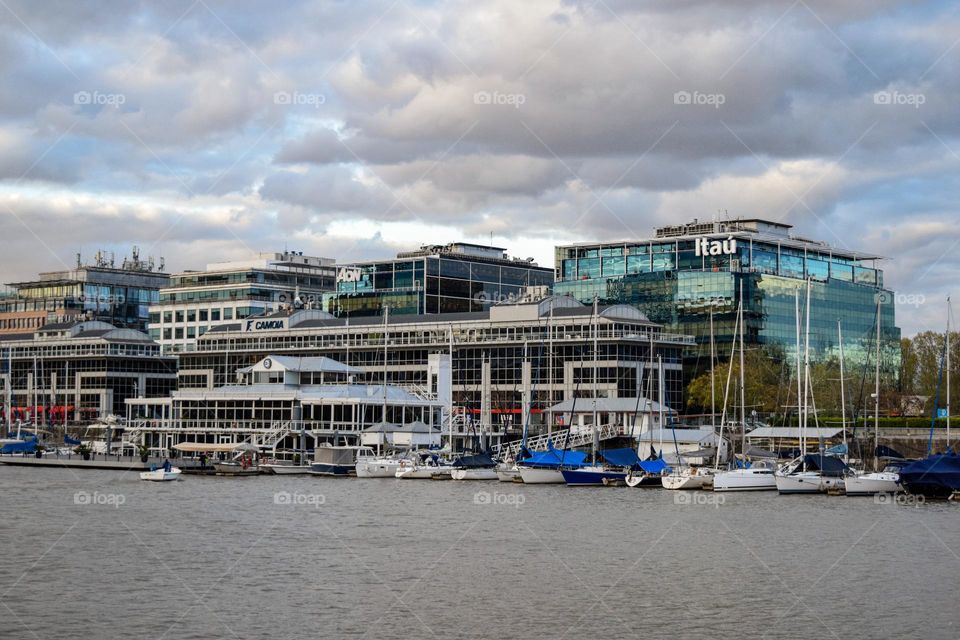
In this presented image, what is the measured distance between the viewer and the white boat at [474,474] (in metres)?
122

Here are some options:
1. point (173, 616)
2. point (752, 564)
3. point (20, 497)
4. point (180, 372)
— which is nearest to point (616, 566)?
point (752, 564)

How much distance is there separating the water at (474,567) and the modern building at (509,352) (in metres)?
58.5

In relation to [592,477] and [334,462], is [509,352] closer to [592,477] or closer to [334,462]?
[334,462]

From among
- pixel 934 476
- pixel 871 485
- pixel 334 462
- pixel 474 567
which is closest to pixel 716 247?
pixel 334 462

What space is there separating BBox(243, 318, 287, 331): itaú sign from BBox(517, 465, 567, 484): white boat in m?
75.4

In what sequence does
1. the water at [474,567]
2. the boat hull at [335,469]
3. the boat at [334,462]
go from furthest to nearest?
the boat at [334,462] → the boat hull at [335,469] → the water at [474,567]

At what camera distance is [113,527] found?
78.0 m

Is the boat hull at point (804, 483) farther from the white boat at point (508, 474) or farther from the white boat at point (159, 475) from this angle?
the white boat at point (159, 475)

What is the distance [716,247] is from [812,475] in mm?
92144

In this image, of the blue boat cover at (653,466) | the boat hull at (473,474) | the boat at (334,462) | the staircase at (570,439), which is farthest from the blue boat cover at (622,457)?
the boat at (334,462)

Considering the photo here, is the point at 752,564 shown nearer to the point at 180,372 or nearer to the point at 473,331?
the point at 473,331

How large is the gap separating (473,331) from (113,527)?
93.6m

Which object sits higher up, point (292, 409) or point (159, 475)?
point (292, 409)

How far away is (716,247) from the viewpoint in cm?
19438
